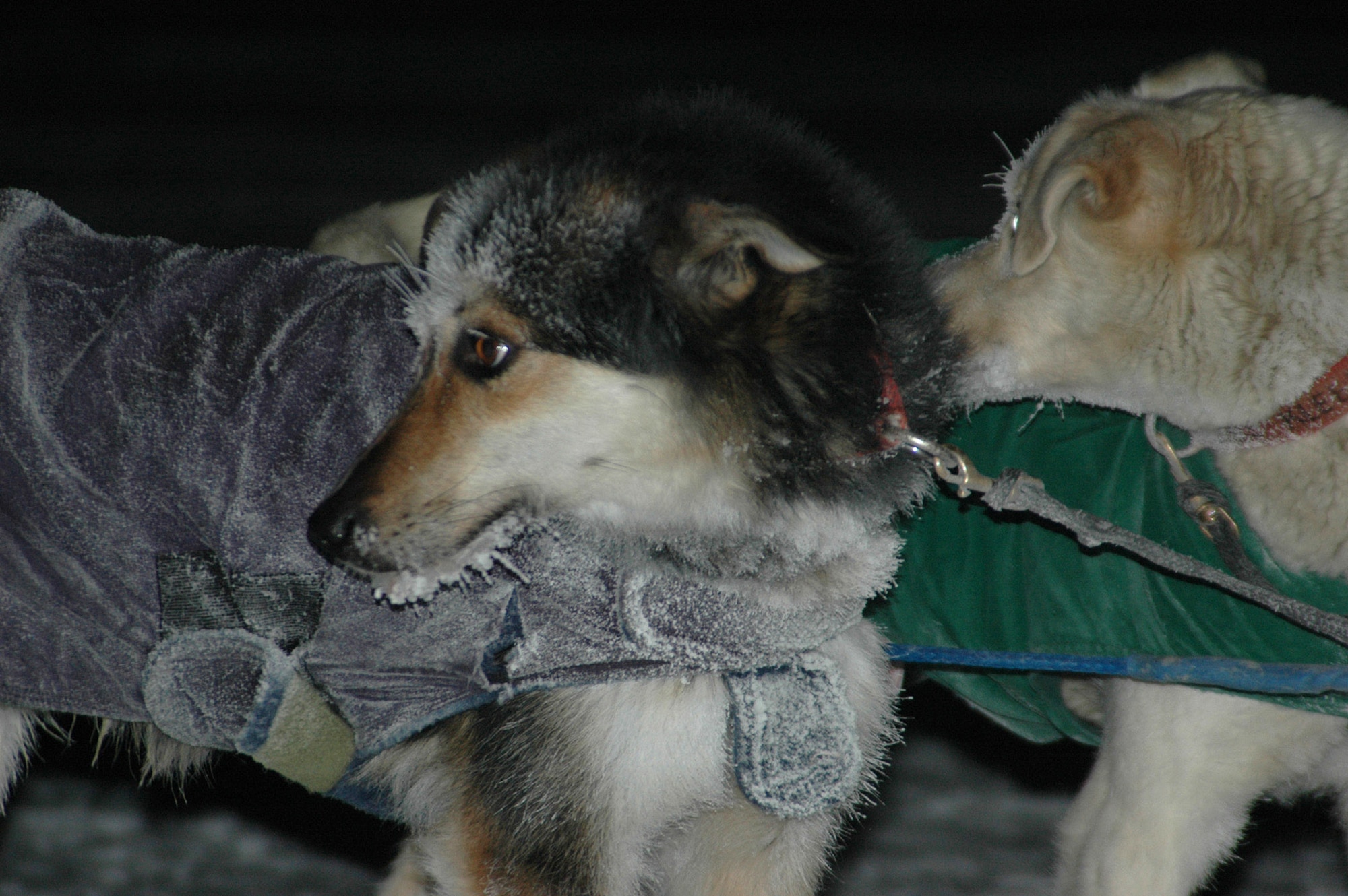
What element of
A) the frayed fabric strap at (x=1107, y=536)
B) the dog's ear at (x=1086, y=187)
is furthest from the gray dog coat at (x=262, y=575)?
the dog's ear at (x=1086, y=187)

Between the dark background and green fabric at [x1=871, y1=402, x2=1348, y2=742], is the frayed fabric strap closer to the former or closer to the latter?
green fabric at [x1=871, y1=402, x2=1348, y2=742]

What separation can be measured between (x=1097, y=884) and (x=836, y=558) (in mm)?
752

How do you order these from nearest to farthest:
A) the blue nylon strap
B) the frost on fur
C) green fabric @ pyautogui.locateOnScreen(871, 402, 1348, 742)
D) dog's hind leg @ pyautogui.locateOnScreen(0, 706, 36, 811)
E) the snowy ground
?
1. the frost on fur
2. the blue nylon strap
3. green fabric @ pyautogui.locateOnScreen(871, 402, 1348, 742)
4. dog's hind leg @ pyautogui.locateOnScreen(0, 706, 36, 811)
5. the snowy ground

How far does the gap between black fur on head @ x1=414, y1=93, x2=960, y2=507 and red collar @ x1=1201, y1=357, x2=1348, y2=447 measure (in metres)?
0.51

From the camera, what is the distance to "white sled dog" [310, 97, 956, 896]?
1.41 metres

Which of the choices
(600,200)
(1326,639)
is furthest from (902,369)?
(1326,639)

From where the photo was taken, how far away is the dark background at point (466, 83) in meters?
6.30

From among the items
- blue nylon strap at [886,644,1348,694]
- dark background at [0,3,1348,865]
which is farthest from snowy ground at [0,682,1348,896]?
dark background at [0,3,1348,865]

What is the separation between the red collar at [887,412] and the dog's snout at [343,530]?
62cm

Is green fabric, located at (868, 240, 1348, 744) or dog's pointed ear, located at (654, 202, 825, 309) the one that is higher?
dog's pointed ear, located at (654, 202, 825, 309)

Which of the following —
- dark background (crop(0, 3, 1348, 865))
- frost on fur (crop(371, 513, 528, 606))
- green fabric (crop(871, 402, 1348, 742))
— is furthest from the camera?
dark background (crop(0, 3, 1348, 865))

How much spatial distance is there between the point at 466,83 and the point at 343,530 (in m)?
6.29

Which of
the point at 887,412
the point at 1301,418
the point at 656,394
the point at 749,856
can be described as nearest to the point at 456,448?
the point at 656,394

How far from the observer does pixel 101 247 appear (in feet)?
5.83
